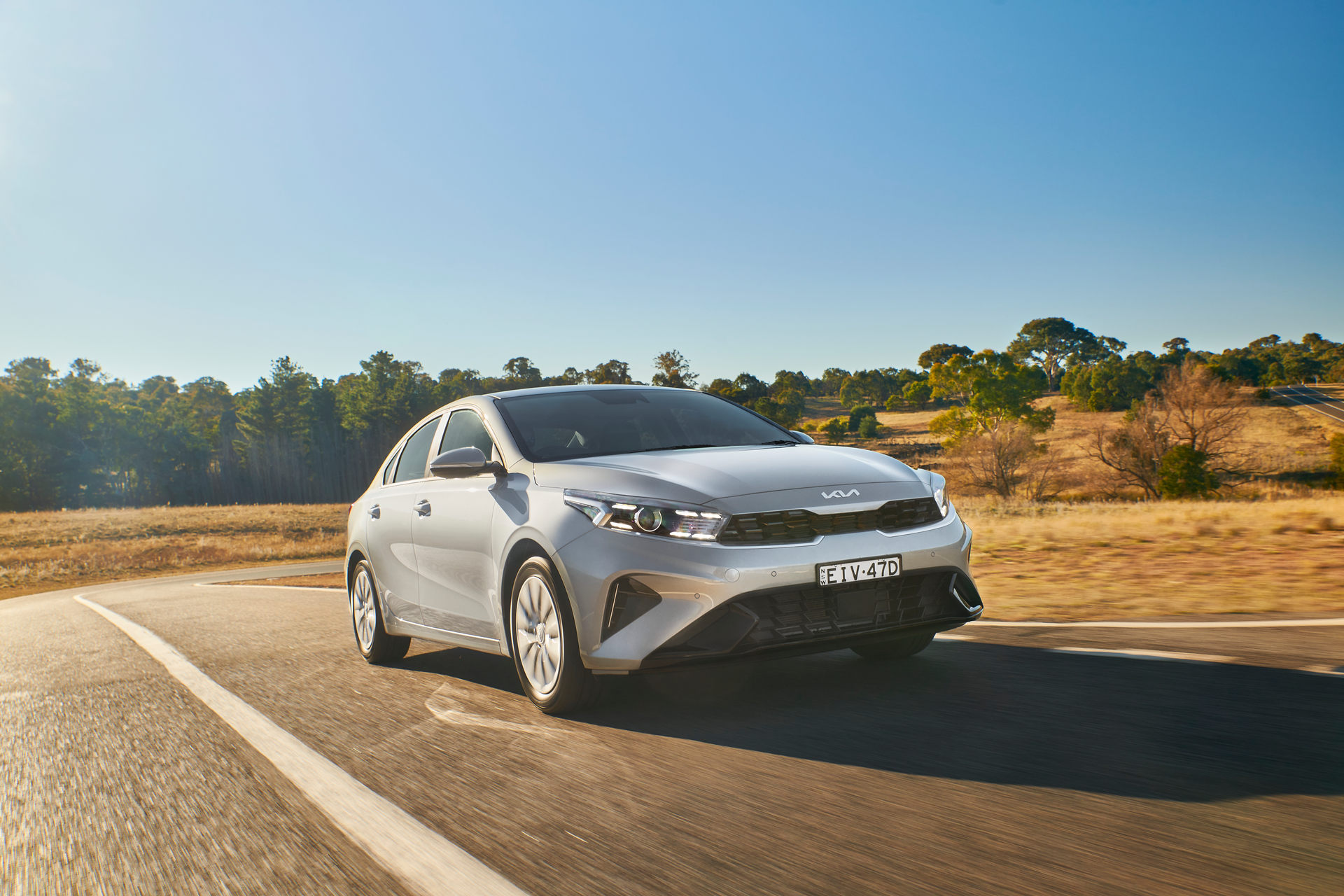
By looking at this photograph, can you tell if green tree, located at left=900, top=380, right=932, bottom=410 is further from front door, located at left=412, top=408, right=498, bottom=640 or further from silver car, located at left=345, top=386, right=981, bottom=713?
silver car, located at left=345, top=386, right=981, bottom=713

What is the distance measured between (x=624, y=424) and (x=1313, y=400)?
11262 centimetres

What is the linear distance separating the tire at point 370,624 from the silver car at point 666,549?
3.49 feet

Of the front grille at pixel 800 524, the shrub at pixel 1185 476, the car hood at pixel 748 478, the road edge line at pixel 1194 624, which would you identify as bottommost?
the shrub at pixel 1185 476

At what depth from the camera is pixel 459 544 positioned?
5.59 metres

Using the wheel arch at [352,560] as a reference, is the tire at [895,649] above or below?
below

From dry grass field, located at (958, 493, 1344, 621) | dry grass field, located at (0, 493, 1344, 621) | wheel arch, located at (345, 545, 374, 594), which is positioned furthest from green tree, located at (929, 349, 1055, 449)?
wheel arch, located at (345, 545, 374, 594)

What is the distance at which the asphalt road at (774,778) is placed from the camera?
8.64ft

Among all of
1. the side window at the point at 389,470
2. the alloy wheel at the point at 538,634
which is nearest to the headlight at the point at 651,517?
the alloy wheel at the point at 538,634

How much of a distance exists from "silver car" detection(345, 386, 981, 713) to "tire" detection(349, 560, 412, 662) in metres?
1.06

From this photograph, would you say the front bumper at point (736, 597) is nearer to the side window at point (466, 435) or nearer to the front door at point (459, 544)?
the front door at point (459, 544)

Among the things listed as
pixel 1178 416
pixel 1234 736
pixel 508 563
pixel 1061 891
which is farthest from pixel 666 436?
pixel 1178 416

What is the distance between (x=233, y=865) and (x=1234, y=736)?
3415 millimetres

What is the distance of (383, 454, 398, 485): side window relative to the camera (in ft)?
23.6

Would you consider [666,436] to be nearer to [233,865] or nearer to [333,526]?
[233,865]
